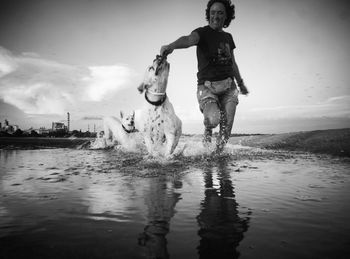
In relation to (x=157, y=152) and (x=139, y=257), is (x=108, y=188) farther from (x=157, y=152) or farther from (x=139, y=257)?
(x=157, y=152)

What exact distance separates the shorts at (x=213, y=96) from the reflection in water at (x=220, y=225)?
3.45 meters

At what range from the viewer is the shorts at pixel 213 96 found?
5.39 m

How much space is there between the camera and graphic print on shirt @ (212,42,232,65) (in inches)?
212

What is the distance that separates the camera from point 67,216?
4.94ft

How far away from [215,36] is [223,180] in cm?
381

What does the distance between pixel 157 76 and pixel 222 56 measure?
171 cm

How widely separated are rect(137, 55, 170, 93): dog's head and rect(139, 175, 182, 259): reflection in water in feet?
8.09

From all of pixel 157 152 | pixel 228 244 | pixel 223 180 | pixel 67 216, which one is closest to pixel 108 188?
pixel 67 216

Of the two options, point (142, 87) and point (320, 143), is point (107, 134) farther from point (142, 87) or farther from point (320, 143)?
point (320, 143)

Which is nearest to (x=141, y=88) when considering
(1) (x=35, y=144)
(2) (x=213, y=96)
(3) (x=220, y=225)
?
(2) (x=213, y=96)

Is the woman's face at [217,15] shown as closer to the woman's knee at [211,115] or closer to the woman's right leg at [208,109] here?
the woman's right leg at [208,109]

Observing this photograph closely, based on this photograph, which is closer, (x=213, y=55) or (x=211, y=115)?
(x=211, y=115)

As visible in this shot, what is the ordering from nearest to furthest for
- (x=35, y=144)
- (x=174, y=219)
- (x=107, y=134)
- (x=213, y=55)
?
(x=174, y=219) < (x=213, y=55) < (x=107, y=134) < (x=35, y=144)

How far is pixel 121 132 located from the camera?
8.16 meters
